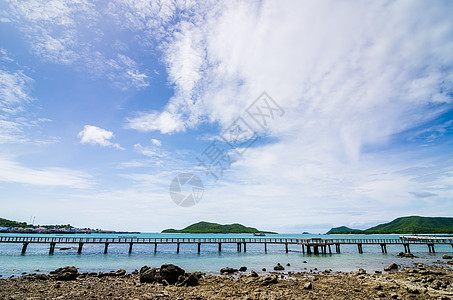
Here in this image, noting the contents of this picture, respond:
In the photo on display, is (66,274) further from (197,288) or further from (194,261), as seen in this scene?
(194,261)

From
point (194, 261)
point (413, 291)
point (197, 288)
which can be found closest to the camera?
point (413, 291)

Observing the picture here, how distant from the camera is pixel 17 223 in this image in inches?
6698

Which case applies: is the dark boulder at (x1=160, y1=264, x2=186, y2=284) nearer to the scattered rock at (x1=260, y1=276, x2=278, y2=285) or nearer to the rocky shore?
the rocky shore

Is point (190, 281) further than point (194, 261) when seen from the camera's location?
No

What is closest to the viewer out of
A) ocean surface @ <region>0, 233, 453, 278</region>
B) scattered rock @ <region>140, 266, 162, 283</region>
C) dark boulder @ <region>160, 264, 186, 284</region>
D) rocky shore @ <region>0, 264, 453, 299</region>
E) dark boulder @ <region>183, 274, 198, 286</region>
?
rocky shore @ <region>0, 264, 453, 299</region>

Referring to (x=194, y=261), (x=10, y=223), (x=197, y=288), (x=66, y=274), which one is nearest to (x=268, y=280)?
(x=197, y=288)

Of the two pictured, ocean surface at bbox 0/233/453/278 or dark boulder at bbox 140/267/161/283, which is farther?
ocean surface at bbox 0/233/453/278

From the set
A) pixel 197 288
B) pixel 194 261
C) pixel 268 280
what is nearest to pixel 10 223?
pixel 194 261

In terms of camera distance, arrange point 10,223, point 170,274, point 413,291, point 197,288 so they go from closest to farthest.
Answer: point 413,291 → point 197,288 → point 170,274 → point 10,223

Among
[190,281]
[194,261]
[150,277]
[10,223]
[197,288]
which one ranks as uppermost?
[10,223]

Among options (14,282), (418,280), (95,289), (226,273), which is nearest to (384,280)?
(418,280)

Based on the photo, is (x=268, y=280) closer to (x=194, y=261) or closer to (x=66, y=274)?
(x=66, y=274)

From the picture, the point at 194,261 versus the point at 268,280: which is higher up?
the point at 268,280

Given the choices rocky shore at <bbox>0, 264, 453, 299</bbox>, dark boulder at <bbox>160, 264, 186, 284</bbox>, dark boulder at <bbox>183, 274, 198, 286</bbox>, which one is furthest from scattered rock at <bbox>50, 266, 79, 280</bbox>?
dark boulder at <bbox>183, 274, 198, 286</bbox>
